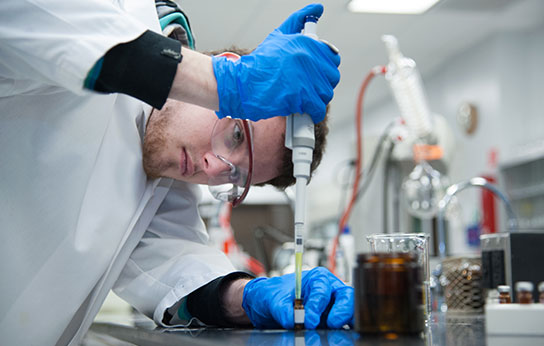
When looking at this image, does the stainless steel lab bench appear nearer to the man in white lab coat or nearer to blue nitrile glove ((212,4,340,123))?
the man in white lab coat

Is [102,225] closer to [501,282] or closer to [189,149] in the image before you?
[189,149]

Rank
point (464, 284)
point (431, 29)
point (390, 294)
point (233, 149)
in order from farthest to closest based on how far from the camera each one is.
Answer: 1. point (431, 29)
2. point (464, 284)
3. point (233, 149)
4. point (390, 294)

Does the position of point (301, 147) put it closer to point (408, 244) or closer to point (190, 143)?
point (408, 244)

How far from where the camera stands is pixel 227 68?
3.13 feet

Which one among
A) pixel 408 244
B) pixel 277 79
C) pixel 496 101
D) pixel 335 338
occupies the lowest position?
pixel 335 338

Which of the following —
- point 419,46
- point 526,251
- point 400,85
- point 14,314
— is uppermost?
point 419,46

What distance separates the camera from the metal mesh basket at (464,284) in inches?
58.1

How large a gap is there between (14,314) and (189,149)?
50cm

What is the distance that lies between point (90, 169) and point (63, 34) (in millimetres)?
389

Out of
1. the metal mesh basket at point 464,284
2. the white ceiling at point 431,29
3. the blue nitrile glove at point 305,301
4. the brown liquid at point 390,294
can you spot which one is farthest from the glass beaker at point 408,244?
the white ceiling at point 431,29

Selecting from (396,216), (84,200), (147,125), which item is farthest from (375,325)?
(396,216)

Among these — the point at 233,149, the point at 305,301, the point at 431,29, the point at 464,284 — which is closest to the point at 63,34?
the point at 233,149

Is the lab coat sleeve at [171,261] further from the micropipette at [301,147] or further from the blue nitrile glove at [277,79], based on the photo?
the blue nitrile glove at [277,79]

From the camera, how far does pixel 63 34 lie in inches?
34.1
